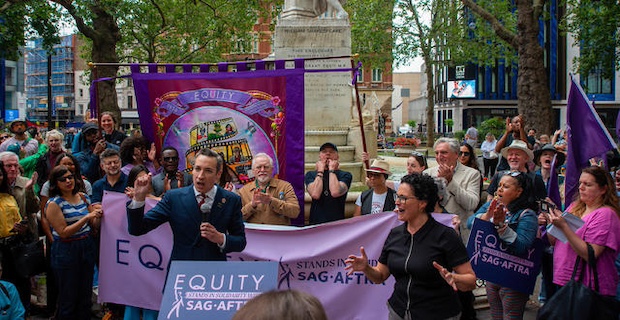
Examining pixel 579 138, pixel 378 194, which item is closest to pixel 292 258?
pixel 378 194

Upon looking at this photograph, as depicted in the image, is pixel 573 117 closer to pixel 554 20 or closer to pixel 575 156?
pixel 575 156

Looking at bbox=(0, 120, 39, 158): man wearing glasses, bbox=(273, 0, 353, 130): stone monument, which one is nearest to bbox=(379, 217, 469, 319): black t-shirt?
bbox=(0, 120, 39, 158): man wearing glasses

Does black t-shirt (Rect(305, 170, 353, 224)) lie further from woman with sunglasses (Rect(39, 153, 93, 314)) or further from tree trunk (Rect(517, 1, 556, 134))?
tree trunk (Rect(517, 1, 556, 134))

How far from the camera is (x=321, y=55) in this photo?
12742 millimetres

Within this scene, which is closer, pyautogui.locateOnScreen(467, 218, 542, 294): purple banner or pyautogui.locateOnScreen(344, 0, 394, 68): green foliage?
pyautogui.locateOnScreen(467, 218, 542, 294): purple banner

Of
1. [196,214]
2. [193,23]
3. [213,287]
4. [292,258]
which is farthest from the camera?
[193,23]

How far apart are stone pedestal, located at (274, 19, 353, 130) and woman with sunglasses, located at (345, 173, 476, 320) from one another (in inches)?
333

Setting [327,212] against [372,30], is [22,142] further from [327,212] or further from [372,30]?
[372,30]

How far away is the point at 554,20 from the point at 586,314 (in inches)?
2265

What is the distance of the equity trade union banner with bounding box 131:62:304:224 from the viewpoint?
22.8 ft

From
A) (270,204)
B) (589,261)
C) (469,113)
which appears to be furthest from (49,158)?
(469,113)

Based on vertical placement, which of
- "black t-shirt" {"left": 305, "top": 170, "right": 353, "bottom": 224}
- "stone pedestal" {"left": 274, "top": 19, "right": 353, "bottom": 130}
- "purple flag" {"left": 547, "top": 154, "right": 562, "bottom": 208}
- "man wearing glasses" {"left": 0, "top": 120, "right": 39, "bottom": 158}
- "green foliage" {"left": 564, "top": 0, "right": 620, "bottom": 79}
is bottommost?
"black t-shirt" {"left": 305, "top": 170, "right": 353, "bottom": 224}

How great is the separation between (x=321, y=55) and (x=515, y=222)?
25.8ft

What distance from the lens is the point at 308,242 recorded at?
617 cm
